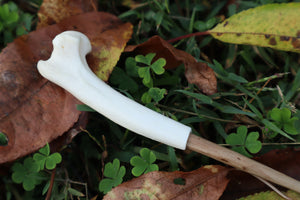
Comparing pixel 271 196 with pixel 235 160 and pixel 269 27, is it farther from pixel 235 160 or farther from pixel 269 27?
pixel 269 27

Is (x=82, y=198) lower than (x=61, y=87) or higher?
lower

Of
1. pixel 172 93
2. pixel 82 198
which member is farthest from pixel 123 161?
pixel 172 93

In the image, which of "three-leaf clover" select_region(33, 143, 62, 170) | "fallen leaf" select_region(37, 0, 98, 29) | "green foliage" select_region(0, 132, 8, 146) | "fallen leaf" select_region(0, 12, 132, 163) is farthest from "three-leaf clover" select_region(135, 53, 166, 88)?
"green foliage" select_region(0, 132, 8, 146)

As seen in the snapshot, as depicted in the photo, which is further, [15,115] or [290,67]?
[290,67]

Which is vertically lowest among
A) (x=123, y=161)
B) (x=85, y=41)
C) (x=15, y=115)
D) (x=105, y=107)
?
(x=123, y=161)

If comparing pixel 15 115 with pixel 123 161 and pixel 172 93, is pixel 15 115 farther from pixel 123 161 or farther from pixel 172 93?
pixel 172 93

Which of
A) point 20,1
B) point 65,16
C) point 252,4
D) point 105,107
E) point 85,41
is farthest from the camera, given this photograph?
point 20,1

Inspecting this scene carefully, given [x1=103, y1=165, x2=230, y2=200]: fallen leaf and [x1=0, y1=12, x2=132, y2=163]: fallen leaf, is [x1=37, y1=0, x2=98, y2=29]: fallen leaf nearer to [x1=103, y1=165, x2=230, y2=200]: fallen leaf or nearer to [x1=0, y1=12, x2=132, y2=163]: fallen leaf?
[x1=0, y1=12, x2=132, y2=163]: fallen leaf

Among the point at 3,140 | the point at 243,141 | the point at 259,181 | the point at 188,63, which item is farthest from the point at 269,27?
the point at 3,140
